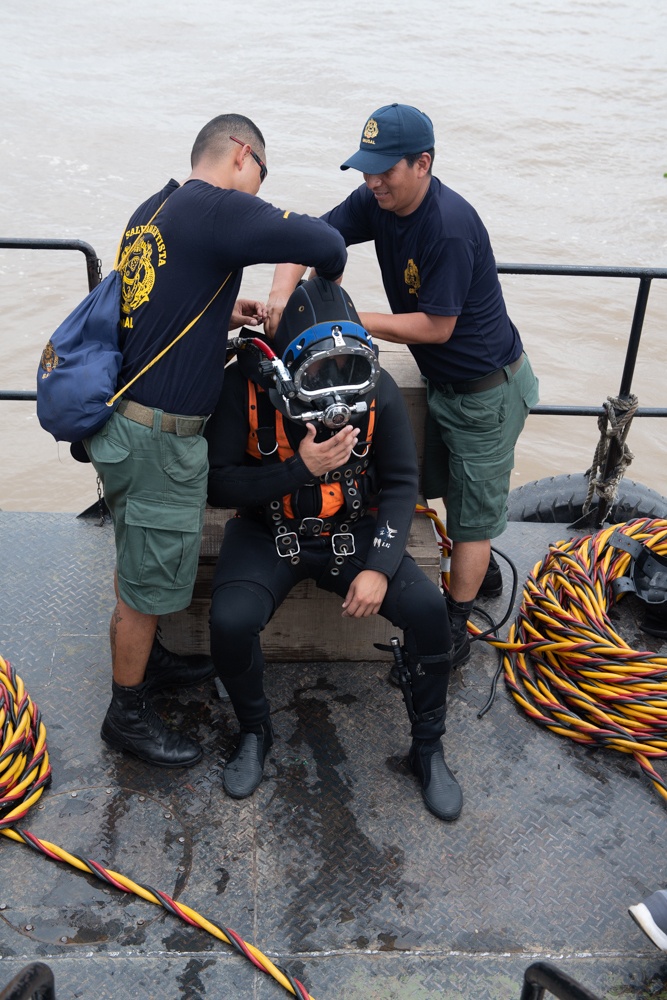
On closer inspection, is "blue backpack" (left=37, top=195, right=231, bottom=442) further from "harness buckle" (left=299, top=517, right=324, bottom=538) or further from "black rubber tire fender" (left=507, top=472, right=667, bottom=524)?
"black rubber tire fender" (left=507, top=472, right=667, bottom=524)

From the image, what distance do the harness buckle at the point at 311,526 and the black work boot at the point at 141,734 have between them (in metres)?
0.69

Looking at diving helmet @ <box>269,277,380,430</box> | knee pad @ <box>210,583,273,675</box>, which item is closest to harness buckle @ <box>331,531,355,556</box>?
knee pad @ <box>210,583,273,675</box>

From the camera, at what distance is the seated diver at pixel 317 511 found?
268 centimetres

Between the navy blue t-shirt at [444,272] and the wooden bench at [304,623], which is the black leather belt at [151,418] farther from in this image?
the navy blue t-shirt at [444,272]

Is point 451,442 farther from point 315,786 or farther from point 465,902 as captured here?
point 465,902

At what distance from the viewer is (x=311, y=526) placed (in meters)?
2.92

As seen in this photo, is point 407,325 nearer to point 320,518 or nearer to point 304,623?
point 320,518

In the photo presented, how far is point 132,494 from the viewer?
8.79 feet

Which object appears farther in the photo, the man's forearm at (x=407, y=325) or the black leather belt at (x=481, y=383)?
the black leather belt at (x=481, y=383)

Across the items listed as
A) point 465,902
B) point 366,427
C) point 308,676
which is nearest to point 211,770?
point 308,676

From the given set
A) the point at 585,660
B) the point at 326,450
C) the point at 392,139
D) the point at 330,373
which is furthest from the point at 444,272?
the point at 585,660

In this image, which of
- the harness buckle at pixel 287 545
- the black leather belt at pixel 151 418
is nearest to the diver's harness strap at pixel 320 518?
the harness buckle at pixel 287 545

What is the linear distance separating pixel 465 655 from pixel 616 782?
682 mm

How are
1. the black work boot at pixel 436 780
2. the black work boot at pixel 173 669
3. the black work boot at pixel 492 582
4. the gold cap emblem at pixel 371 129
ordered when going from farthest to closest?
the black work boot at pixel 492 582
the black work boot at pixel 173 669
the gold cap emblem at pixel 371 129
the black work boot at pixel 436 780
